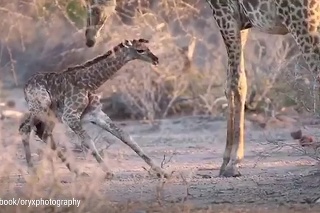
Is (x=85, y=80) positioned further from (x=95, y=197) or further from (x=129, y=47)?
(x=95, y=197)

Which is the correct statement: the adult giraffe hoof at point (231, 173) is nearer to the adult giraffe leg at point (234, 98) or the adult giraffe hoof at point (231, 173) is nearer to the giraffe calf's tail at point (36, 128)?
the adult giraffe leg at point (234, 98)

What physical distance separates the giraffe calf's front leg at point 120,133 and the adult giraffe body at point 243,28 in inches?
28.7

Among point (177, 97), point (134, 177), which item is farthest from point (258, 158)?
point (177, 97)

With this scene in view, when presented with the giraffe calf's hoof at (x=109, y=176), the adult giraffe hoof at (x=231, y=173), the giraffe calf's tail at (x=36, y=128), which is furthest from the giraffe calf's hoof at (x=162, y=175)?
the giraffe calf's tail at (x=36, y=128)

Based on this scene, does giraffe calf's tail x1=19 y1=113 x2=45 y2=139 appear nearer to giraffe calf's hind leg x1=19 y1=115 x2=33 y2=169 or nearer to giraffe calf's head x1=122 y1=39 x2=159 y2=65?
giraffe calf's hind leg x1=19 y1=115 x2=33 y2=169

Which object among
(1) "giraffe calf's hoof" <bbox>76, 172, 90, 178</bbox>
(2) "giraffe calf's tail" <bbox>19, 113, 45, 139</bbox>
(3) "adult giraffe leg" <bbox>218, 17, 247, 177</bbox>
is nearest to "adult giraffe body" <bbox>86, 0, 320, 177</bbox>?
(3) "adult giraffe leg" <bbox>218, 17, 247, 177</bbox>

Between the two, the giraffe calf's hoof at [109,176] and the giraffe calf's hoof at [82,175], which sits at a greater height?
the giraffe calf's hoof at [82,175]

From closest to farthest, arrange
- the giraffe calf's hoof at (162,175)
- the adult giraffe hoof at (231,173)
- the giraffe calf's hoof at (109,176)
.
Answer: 1. the giraffe calf's hoof at (162,175)
2. the giraffe calf's hoof at (109,176)
3. the adult giraffe hoof at (231,173)

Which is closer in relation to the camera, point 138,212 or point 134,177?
point 138,212

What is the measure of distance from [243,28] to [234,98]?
2.33 feet

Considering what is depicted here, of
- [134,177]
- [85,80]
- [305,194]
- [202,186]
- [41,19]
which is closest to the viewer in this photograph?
[305,194]

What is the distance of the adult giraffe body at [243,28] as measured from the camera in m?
7.82

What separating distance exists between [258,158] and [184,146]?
1751 millimetres

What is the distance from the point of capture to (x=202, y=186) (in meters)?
8.01
